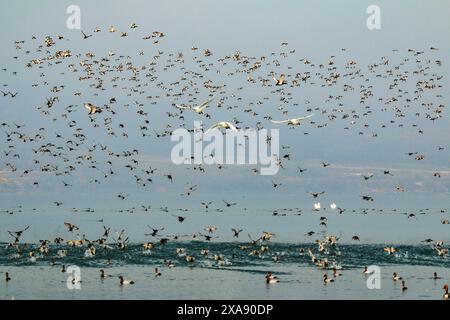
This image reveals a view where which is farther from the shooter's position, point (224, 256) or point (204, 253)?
point (204, 253)

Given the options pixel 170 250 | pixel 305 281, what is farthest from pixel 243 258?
A: pixel 305 281

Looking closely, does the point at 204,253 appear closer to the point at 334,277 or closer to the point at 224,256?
the point at 224,256

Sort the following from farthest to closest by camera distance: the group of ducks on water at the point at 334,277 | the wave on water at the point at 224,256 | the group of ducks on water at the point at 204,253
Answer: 1. the wave on water at the point at 224,256
2. the group of ducks on water at the point at 204,253
3. the group of ducks on water at the point at 334,277

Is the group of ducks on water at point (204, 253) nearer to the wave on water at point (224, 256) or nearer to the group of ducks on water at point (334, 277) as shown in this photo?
the group of ducks on water at point (334, 277)

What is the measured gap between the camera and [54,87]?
8725 centimetres

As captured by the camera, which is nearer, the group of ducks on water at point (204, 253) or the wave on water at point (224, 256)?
the group of ducks on water at point (204, 253)

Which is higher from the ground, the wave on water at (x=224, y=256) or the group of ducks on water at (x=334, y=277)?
the wave on water at (x=224, y=256)

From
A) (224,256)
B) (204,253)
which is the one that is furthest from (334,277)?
(204,253)

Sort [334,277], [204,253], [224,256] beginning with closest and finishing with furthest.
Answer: [334,277] < [224,256] < [204,253]

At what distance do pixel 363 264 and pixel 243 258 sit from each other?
16.7 metres

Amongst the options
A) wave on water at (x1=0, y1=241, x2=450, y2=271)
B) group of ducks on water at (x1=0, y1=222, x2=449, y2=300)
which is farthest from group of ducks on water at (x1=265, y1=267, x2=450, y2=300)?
wave on water at (x1=0, y1=241, x2=450, y2=271)

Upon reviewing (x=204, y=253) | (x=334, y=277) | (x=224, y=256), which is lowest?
(x=334, y=277)

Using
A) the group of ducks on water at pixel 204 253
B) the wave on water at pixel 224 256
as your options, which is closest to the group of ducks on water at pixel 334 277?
the group of ducks on water at pixel 204 253
